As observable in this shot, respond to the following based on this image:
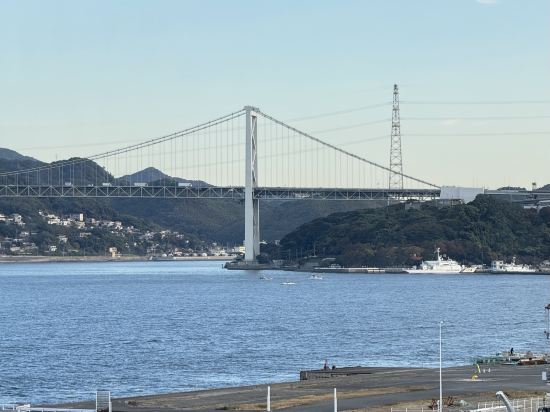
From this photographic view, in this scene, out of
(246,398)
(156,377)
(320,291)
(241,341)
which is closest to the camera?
(246,398)

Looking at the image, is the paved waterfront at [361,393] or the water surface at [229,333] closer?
the paved waterfront at [361,393]

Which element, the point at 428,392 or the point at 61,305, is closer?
the point at 428,392

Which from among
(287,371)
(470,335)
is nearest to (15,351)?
(287,371)

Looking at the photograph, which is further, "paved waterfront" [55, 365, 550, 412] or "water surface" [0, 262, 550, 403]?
"water surface" [0, 262, 550, 403]

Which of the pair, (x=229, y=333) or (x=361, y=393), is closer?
(x=361, y=393)

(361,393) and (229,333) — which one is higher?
(229,333)

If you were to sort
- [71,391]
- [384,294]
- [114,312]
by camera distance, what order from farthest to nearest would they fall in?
[384,294] < [114,312] < [71,391]

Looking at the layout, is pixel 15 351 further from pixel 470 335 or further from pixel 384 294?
pixel 384 294
